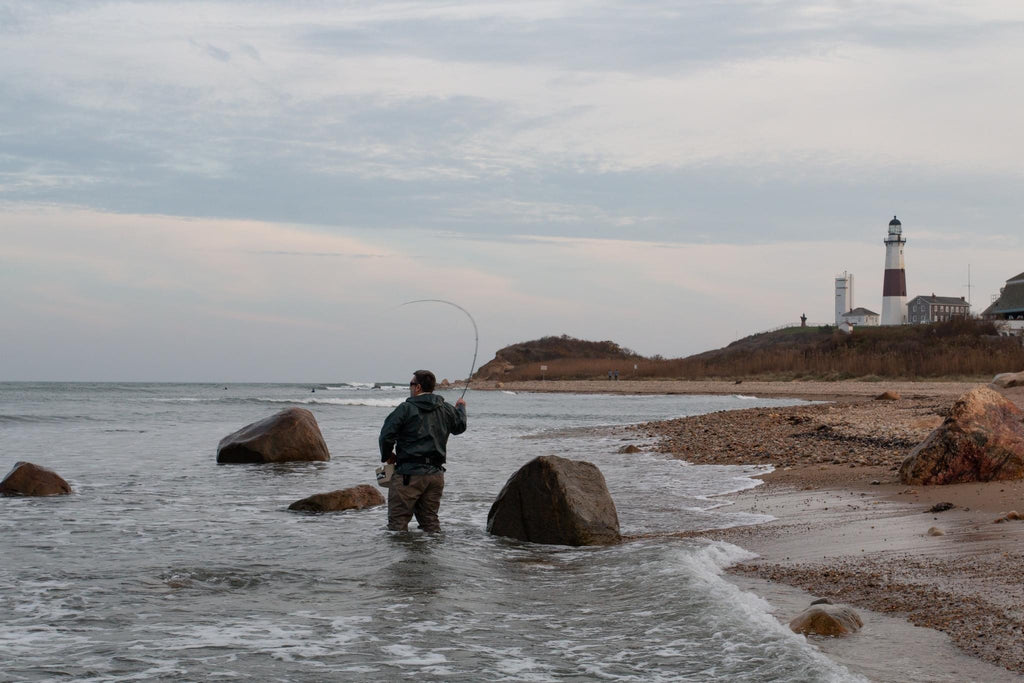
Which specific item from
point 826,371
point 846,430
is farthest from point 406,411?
point 826,371

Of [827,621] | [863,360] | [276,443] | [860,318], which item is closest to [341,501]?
[276,443]

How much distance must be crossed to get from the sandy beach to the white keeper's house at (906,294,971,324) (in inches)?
3627

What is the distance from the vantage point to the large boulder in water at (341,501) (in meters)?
11.8

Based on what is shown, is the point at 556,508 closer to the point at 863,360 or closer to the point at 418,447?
the point at 418,447

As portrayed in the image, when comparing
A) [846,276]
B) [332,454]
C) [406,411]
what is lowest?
[332,454]

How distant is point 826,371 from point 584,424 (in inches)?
1394

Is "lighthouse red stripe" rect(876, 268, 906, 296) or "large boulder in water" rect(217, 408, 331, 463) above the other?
"lighthouse red stripe" rect(876, 268, 906, 296)

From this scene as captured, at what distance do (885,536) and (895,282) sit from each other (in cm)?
8392

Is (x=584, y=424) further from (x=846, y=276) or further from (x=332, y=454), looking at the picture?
(x=846, y=276)

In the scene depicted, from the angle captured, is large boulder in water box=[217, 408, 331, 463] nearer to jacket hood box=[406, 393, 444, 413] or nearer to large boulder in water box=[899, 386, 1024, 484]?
jacket hood box=[406, 393, 444, 413]

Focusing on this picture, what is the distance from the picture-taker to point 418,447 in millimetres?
9633

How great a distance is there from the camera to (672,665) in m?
5.43

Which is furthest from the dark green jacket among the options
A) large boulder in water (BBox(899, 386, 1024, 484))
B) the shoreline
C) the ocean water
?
the shoreline

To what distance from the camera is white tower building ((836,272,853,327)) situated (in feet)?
346
